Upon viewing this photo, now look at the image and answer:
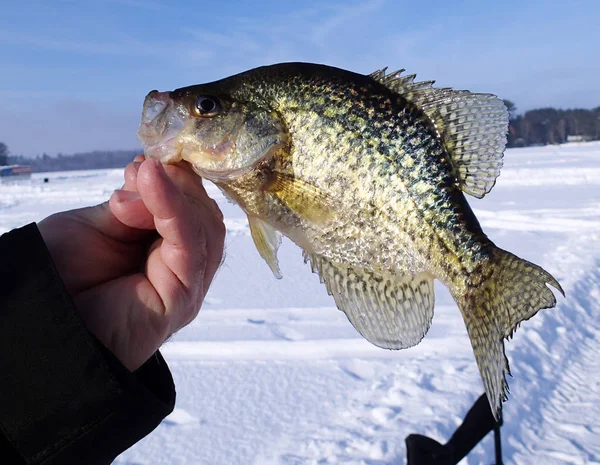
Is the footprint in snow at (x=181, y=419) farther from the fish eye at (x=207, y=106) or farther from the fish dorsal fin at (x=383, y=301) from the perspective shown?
the fish eye at (x=207, y=106)

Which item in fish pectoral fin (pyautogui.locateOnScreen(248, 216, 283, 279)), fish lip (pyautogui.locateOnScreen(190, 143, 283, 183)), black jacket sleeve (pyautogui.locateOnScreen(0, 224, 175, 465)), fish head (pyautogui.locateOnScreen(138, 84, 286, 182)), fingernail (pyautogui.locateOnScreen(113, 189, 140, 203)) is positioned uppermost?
fish head (pyautogui.locateOnScreen(138, 84, 286, 182))

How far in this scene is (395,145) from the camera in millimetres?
1354

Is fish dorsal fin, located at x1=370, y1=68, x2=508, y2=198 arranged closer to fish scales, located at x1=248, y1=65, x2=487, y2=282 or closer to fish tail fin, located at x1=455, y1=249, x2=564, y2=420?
fish scales, located at x1=248, y1=65, x2=487, y2=282

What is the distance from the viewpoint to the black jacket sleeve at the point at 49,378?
1.15 meters

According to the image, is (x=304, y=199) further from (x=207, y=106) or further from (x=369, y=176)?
(x=207, y=106)

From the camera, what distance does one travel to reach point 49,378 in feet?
3.87

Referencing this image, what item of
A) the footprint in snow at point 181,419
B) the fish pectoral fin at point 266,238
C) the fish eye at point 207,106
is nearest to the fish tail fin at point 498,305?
the fish pectoral fin at point 266,238

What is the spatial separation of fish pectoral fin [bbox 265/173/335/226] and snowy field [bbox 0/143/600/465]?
Answer: 2.40m

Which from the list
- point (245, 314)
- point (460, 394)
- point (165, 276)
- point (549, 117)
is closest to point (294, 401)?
point (460, 394)

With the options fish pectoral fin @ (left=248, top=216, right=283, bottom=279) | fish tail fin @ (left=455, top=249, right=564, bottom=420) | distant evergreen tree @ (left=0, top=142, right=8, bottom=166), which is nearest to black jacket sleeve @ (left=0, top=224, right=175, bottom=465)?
fish pectoral fin @ (left=248, top=216, right=283, bottom=279)

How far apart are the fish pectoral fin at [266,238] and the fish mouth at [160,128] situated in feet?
1.02

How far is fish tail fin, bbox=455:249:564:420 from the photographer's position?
3.96 feet

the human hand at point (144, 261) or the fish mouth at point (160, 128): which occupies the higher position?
the fish mouth at point (160, 128)

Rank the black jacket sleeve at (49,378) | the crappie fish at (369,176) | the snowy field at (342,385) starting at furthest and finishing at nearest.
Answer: the snowy field at (342,385)
the crappie fish at (369,176)
the black jacket sleeve at (49,378)
